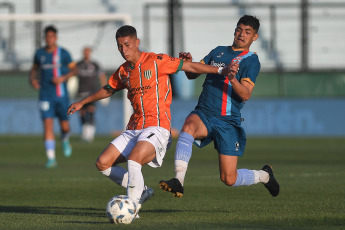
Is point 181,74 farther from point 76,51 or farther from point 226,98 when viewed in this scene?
point 226,98

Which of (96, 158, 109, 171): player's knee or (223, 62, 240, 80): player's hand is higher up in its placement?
(223, 62, 240, 80): player's hand

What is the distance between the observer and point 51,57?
49.4 ft

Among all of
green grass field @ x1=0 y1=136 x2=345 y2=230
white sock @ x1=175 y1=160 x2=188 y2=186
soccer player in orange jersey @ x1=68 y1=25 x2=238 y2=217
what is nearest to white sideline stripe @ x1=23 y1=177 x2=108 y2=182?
green grass field @ x1=0 y1=136 x2=345 y2=230

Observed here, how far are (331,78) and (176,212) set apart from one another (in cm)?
1915

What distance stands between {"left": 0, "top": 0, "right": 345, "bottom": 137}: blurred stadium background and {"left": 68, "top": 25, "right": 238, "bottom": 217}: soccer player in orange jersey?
15.7 m

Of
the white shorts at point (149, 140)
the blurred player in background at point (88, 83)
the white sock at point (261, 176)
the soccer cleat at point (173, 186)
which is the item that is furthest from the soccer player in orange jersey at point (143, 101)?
the blurred player in background at point (88, 83)

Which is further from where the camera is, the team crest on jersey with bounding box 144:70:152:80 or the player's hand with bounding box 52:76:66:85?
the player's hand with bounding box 52:76:66:85

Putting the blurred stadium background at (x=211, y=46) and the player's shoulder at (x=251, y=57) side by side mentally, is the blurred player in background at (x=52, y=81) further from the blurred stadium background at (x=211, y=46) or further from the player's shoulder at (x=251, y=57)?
the blurred stadium background at (x=211, y=46)

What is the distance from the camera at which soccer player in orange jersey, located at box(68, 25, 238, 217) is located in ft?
25.8

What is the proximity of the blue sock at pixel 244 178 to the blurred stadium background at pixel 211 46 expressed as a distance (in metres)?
15.4

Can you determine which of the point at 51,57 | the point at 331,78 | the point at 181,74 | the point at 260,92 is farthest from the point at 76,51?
the point at 51,57

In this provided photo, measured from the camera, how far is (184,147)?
8.06 m

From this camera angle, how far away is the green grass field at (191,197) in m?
7.41

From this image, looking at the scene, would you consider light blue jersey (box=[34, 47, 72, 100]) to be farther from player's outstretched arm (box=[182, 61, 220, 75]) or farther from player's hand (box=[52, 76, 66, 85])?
player's outstretched arm (box=[182, 61, 220, 75])
